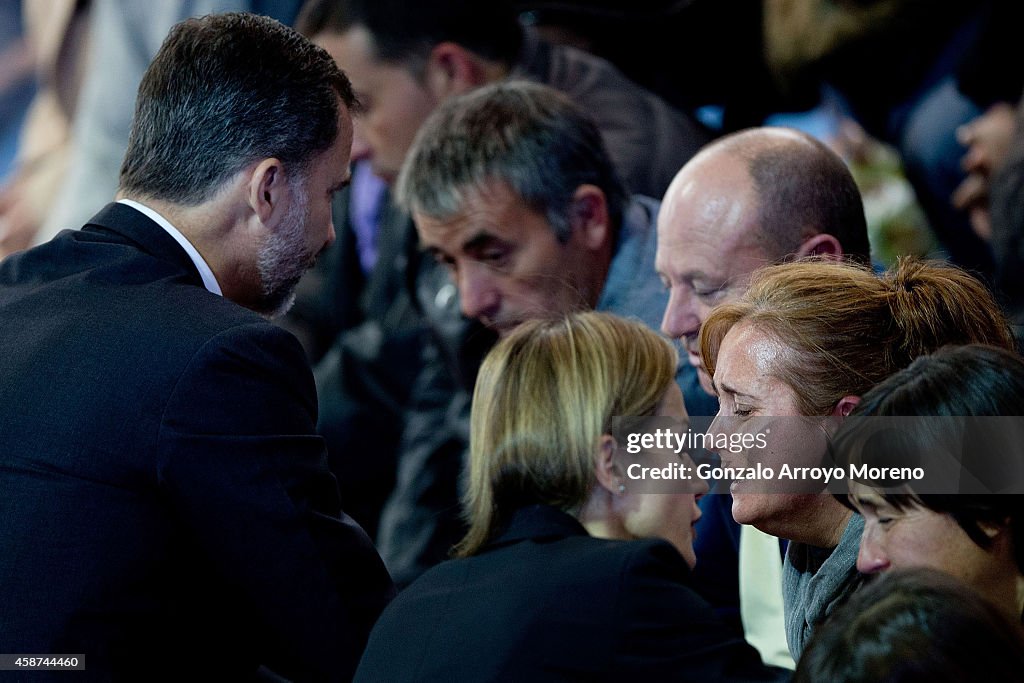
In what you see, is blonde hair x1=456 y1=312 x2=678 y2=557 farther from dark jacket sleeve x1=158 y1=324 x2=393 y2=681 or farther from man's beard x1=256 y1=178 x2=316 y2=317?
man's beard x1=256 y1=178 x2=316 y2=317

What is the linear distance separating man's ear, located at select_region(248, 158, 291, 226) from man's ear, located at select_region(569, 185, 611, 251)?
93 centimetres

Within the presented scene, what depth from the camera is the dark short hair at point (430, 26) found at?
11.0 ft

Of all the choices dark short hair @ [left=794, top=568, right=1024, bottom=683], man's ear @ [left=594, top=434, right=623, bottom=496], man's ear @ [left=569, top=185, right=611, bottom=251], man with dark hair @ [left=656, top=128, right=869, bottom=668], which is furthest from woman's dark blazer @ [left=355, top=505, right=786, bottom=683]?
man's ear @ [left=569, top=185, right=611, bottom=251]

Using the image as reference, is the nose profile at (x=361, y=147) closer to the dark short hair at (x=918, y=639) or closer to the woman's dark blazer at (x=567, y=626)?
the woman's dark blazer at (x=567, y=626)

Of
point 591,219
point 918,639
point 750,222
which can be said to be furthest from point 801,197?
point 918,639

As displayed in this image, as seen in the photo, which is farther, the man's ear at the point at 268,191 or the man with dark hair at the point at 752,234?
the man with dark hair at the point at 752,234

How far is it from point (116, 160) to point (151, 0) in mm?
536

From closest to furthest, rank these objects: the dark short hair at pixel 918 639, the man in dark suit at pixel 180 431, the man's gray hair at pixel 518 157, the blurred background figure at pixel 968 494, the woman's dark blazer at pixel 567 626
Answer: the dark short hair at pixel 918 639 < the blurred background figure at pixel 968 494 < the woman's dark blazer at pixel 567 626 < the man in dark suit at pixel 180 431 < the man's gray hair at pixel 518 157

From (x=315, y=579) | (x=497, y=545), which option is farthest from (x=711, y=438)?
(x=315, y=579)

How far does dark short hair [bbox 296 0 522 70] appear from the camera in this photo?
11.0ft

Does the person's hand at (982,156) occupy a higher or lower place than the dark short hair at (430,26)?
lower

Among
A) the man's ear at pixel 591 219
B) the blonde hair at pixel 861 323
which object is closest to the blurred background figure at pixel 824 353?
the blonde hair at pixel 861 323

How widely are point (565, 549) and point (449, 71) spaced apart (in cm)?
199

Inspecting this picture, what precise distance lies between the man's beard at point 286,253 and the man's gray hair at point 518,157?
0.79 meters
